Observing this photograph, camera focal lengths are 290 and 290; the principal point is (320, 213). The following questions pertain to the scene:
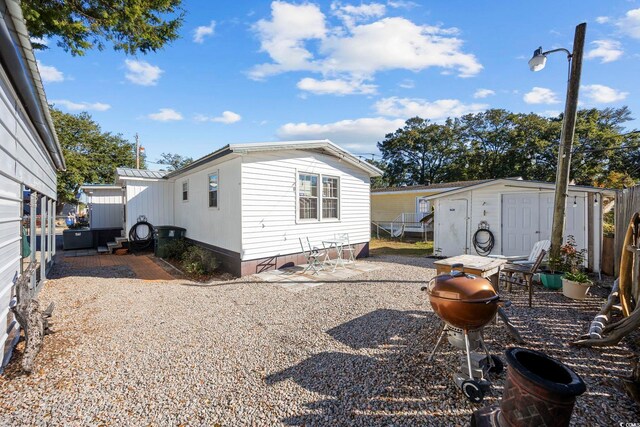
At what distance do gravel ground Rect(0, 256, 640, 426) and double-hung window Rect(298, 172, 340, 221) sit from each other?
324cm

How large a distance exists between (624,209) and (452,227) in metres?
4.78

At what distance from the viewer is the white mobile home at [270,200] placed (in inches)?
270

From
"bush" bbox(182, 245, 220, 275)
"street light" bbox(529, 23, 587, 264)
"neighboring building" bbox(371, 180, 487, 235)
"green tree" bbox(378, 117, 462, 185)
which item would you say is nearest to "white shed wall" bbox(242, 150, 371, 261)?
"bush" bbox(182, 245, 220, 275)

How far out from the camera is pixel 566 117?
572 cm

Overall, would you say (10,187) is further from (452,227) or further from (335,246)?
(452,227)

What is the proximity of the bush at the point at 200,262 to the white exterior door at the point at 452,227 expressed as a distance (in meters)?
7.77

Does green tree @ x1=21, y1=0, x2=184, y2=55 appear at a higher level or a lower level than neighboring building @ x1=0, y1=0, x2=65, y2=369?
higher

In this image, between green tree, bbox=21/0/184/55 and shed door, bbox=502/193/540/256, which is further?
shed door, bbox=502/193/540/256

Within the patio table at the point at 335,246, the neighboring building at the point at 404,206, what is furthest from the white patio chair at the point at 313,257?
the neighboring building at the point at 404,206

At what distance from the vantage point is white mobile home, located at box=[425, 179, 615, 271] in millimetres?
7438

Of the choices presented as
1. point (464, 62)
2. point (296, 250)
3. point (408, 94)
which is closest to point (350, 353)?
point (296, 250)

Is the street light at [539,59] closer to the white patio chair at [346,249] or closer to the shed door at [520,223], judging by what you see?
the shed door at [520,223]

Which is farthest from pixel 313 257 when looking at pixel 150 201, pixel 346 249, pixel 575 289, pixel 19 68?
pixel 150 201

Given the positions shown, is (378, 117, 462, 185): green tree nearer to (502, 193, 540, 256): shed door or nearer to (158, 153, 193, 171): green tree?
(502, 193, 540, 256): shed door
